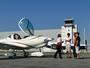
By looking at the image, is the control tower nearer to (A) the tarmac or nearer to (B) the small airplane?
(B) the small airplane

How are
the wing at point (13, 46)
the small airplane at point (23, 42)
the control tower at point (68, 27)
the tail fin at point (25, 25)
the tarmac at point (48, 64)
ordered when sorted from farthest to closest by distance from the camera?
the control tower at point (68, 27) < the tail fin at point (25, 25) < the small airplane at point (23, 42) < the wing at point (13, 46) < the tarmac at point (48, 64)

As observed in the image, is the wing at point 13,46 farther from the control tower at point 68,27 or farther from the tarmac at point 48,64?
the control tower at point 68,27

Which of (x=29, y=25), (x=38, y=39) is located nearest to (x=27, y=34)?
(x=29, y=25)

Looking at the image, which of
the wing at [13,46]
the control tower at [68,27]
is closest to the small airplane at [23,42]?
the wing at [13,46]

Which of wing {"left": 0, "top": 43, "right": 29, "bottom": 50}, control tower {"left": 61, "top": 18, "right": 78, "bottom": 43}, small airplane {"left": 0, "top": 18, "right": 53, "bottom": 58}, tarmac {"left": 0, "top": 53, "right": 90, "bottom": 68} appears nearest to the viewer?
tarmac {"left": 0, "top": 53, "right": 90, "bottom": 68}

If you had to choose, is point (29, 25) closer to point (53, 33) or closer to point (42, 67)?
point (42, 67)

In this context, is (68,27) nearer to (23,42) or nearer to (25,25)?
(25,25)

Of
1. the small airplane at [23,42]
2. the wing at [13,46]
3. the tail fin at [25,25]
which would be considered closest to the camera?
the wing at [13,46]

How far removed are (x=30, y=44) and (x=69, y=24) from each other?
90.5m

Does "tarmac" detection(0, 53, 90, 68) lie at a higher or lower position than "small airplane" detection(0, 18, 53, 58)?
lower

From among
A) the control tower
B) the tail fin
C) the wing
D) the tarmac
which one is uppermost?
the control tower

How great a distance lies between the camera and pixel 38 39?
28.1 metres

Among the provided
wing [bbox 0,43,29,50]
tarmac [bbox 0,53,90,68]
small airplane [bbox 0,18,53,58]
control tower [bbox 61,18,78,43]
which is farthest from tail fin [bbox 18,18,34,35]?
control tower [bbox 61,18,78,43]

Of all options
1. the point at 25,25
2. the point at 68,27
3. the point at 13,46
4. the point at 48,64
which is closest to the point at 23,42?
the point at 13,46
